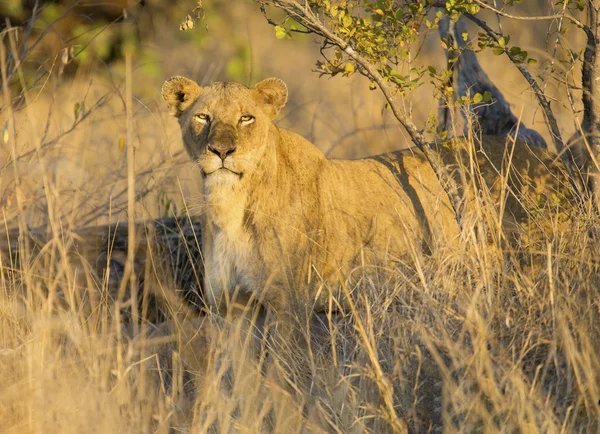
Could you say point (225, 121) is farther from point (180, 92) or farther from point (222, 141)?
point (180, 92)

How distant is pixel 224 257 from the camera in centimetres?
416

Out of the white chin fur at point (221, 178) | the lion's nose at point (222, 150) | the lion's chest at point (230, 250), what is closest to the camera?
the lion's nose at point (222, 150)

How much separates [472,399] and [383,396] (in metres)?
0.32

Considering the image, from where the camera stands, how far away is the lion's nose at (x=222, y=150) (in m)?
3.86

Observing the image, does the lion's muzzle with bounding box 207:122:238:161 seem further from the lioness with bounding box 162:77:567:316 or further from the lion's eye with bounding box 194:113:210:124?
the lion's eye with bounding box 194:113:210:124

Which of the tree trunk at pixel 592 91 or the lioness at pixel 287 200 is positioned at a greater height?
the tree trunk at pixel 592 91

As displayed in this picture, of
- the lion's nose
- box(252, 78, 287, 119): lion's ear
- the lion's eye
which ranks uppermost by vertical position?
box(252, 78, 287, 119): lion's ear

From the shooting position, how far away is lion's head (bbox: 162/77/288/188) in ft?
12.9

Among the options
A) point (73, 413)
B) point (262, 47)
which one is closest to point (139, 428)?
point (73, 413)

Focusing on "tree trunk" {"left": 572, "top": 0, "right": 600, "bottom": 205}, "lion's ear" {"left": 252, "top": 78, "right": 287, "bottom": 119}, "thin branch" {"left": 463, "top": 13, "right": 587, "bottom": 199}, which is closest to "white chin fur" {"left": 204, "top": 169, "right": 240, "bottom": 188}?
"lion's ear" {"left": 252, "top": 78, "right": 287, "bottom": 119}

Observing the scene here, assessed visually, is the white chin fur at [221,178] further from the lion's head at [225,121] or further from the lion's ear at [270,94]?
the lion's ear at [270,94]

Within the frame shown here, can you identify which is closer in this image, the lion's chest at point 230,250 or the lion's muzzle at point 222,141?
the lion's muzzle at point 222,141

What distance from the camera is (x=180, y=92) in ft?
14.5

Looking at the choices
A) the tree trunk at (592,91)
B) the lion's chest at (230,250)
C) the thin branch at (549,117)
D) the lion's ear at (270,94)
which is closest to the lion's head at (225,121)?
the lion's ear at (270,94)
